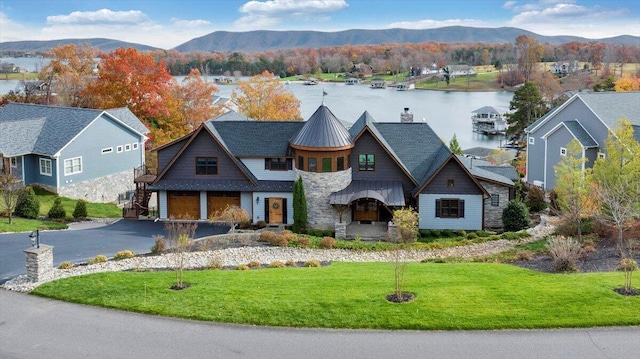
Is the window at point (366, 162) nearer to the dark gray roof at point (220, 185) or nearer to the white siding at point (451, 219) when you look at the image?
the white siding at point (451, 219)

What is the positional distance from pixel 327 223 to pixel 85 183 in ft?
53.2

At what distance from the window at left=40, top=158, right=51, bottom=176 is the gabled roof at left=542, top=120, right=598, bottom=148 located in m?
29.8

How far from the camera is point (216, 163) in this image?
3153cm

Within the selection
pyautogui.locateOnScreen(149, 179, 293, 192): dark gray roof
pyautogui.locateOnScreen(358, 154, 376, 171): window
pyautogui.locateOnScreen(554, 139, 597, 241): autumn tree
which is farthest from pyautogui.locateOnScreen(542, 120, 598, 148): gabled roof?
pyautogui.locateOnScreen(149, 179, 293, 192): dark gray roof

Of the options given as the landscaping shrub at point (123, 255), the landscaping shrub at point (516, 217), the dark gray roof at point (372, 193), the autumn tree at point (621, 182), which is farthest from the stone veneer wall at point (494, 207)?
the landscaping shrub at point (123, 255)

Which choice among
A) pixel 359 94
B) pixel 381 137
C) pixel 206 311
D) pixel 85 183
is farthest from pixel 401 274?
pixel 359 94

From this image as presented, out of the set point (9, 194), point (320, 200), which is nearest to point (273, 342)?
point (320, 200)

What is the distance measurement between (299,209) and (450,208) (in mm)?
7228

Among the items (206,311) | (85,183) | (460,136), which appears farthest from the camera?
(460,136)

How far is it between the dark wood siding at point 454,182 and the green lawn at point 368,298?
10653 millimetres

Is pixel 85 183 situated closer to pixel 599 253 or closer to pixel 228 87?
pixel 599 253

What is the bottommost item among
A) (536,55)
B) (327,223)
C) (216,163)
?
(327,223)

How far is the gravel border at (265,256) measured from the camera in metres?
20.6

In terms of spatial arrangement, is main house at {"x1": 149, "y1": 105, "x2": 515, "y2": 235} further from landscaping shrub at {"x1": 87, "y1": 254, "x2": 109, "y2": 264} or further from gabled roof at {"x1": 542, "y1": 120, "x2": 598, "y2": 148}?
landscaping shrub at {"x1": 87, "y1": 254, "x2": 109, "y2": 264}
